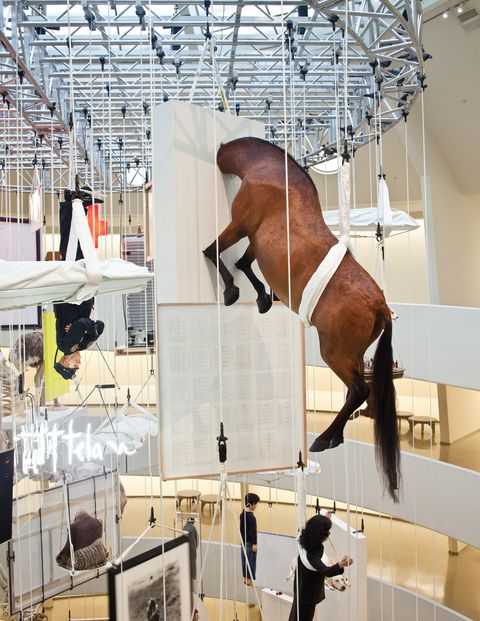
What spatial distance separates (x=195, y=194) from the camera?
2932mm

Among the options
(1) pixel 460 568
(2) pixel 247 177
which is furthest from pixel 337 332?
(1) pixel 460 568

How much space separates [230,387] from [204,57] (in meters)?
2.51

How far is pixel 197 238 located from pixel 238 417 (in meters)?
0.89

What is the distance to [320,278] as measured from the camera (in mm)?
2443

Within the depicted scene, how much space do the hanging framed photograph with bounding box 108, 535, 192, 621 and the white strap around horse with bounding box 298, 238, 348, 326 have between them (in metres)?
1.18

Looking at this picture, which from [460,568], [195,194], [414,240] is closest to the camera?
[195,194]

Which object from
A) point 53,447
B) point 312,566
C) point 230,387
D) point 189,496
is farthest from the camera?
point 189,496

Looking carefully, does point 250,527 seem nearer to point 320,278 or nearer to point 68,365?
point 68,365

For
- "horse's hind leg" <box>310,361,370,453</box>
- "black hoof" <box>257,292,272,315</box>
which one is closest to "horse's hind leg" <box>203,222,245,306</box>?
"black hoof" <box>257,292,272,315</box>

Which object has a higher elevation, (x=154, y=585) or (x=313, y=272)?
(x=313, y=272)

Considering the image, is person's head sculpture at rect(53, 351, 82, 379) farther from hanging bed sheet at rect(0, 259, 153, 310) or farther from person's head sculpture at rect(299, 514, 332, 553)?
person's head sculpture at rect(299, 514, 332, 553)

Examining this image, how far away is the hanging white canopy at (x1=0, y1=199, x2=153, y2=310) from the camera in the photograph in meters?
2.67

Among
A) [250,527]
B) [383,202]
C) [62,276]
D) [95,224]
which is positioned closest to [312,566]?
[62,276]

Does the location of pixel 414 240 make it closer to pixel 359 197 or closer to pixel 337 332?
pixel 359 197
